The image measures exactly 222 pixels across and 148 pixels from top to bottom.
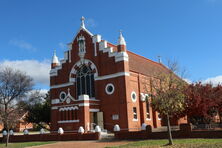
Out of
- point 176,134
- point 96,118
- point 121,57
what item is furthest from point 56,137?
point 176,134

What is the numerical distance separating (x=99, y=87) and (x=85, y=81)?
115 inches

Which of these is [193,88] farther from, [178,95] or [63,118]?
[63,118]

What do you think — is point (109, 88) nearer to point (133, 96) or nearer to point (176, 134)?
point (133, 96)

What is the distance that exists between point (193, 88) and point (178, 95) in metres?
8.66

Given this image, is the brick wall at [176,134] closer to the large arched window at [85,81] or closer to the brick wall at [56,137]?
the brick wall at [56,137]

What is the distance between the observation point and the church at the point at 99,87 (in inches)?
1296

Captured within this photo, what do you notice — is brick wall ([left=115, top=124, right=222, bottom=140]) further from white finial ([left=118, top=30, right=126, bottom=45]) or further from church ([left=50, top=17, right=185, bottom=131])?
white finial ([left=118, top=30, right=126, bottom=45])

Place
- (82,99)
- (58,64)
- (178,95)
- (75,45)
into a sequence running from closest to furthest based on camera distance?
(178,95) < (82,99) < (75,45) < (58,64)

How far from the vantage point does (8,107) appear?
3481 cm

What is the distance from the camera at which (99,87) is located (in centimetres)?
3566

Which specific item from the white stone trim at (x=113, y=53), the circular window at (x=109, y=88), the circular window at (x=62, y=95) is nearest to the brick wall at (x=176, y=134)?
the circular window at (x=109, y=88)

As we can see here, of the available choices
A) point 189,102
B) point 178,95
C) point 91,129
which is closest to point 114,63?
point 91,129

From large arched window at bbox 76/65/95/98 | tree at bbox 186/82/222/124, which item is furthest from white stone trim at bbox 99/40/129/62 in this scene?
tree at bbox 186/82/222/124

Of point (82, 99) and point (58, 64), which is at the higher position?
point (58, 64)
